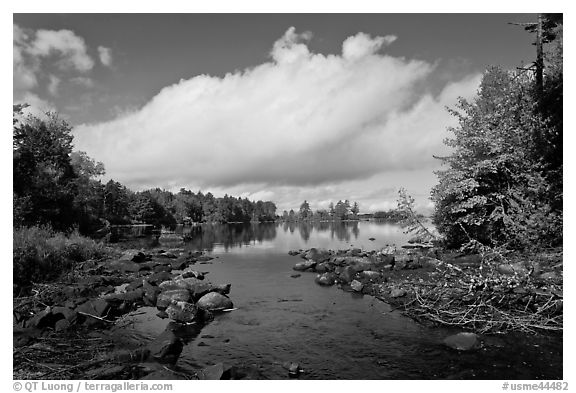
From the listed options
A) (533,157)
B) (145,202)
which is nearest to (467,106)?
(533,157)

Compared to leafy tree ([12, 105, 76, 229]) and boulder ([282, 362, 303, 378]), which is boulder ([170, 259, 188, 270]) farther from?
boulder ([282, 362, 303, 378])

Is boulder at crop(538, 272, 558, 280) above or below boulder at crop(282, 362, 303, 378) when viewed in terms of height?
above

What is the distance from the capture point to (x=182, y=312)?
49.4 feet

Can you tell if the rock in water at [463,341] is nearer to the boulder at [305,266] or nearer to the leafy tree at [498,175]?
the leafy tree at [498,175]

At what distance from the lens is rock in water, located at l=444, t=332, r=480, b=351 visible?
11.1 metres

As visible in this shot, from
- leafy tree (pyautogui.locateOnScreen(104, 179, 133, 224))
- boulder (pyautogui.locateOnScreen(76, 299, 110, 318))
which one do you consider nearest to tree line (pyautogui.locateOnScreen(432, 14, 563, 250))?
boulder (pyautogui.locateOnScreen(76, 299, 110, 318))

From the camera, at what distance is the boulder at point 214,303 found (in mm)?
16750

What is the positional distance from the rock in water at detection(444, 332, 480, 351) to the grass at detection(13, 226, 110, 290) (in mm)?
18569

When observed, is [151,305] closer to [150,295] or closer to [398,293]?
[150,295]

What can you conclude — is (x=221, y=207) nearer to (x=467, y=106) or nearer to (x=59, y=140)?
(x=59, y=140)

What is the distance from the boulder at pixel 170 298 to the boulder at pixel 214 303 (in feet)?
2.56

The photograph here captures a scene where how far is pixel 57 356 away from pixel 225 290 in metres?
9.72

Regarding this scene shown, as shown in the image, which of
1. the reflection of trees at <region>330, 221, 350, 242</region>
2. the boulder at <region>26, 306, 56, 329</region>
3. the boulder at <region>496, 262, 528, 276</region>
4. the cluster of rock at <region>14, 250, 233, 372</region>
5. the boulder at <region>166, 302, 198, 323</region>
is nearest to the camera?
the cluster of rock at <region>14, 250, 233, 372</region>

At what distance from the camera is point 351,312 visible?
16.0 m
